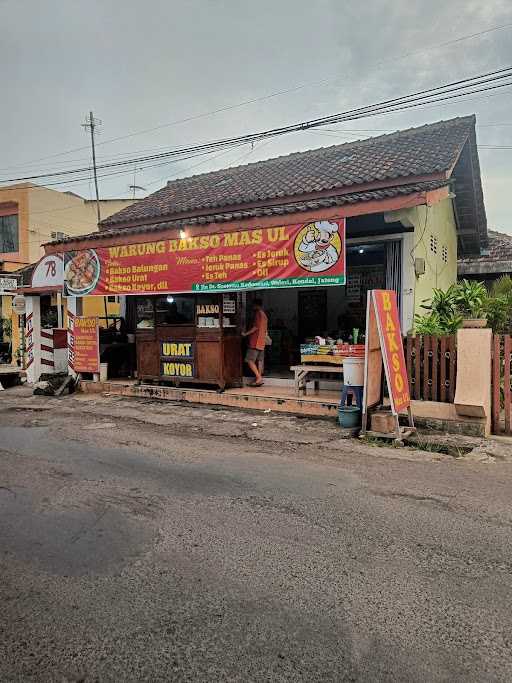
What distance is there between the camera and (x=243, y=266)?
31.1ft

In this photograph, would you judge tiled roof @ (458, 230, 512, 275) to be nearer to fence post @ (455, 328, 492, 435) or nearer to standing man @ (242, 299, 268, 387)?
standing man @ (242, 299, 268, 387)

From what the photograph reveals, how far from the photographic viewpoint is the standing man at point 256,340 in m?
10.3

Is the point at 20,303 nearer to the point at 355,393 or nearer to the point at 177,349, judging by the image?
the point at 177,349

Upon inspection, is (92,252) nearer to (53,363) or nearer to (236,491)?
(53,363)

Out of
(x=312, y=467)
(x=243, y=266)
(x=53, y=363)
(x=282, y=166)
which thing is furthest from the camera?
(x=282, y=166)

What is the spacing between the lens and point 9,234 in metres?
24.5

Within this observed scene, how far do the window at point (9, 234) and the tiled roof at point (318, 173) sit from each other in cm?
1107

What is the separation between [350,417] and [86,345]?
730 centimetres

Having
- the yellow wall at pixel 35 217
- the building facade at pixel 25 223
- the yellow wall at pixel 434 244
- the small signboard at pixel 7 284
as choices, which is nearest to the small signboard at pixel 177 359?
the yellow wall at pixel 434 244

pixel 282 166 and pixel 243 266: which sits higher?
pixel 282 166

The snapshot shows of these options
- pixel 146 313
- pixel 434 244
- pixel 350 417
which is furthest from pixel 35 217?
pixel 350 417

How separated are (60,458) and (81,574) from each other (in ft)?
10.7

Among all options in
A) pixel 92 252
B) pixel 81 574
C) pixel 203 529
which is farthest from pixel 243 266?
pixel 81 574

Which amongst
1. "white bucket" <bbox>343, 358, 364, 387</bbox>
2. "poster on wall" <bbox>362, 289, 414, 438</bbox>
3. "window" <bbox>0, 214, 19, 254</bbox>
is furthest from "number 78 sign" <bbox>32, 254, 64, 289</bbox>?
"window" <bbox>0, 214, 19, 254</bbox>
